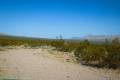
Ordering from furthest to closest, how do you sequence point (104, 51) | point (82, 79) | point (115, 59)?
point (104, 51) → point (115, 59) → point (82, 79)

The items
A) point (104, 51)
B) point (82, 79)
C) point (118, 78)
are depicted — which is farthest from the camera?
point (104, 51)

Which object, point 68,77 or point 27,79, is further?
point 68,77

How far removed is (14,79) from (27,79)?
0.61 m

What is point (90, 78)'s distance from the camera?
11.2 meters

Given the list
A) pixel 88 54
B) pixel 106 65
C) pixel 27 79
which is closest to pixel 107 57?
pixel 106 65

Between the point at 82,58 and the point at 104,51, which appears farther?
the point at 82,58

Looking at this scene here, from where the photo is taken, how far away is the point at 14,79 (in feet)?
31.9

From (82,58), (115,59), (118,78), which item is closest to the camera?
(118,78)

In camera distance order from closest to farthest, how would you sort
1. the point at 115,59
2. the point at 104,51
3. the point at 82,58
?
the point at 115,59 < the point at 104,51 < the point at 82,58

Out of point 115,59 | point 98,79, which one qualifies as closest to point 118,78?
point 98,79

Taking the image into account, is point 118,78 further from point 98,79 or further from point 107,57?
point 107,57

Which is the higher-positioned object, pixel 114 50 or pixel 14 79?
pixel 114 50

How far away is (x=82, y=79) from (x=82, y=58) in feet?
24.2

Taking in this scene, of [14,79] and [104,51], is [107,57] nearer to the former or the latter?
[104,51]
